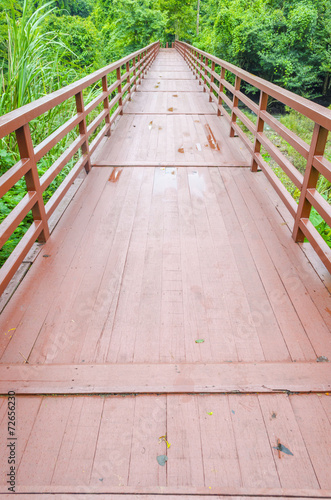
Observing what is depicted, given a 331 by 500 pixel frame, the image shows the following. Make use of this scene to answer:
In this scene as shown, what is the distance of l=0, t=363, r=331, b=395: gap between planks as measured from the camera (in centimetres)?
165

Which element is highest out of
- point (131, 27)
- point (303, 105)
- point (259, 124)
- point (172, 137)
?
point (303, 105)

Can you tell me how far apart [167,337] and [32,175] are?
1326 millimetres

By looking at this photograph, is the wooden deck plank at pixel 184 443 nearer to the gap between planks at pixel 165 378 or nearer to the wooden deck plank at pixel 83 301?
the gap between planks at pixel 165 378

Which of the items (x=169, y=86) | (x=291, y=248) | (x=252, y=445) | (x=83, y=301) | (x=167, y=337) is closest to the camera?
(x=252, y=445)

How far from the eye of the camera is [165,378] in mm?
1704

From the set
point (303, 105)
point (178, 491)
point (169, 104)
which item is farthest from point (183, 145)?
point (178, 491)

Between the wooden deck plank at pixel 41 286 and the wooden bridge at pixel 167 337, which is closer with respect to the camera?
the wooden bridge at pixel 167 337

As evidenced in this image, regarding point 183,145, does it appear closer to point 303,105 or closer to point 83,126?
point 83,126

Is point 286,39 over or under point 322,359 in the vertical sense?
over

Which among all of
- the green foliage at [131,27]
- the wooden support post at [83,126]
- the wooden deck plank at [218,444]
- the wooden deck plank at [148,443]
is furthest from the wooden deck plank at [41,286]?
the green foliage at [131,27]

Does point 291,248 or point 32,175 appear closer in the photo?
point 32,175

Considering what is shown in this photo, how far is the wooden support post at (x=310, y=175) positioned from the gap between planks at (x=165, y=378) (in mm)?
1177

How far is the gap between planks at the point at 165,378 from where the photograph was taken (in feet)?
5.43

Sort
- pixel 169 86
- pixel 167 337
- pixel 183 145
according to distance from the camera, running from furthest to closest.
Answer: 1. pixel 169 86
2. pixel 183 145
3. pixel 167 337
